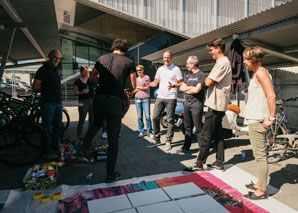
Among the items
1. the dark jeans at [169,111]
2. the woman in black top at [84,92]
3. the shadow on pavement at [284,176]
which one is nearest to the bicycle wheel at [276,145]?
the shadow on pavement at [284,176]

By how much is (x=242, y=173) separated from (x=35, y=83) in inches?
156

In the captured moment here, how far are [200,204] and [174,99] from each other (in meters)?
2.86

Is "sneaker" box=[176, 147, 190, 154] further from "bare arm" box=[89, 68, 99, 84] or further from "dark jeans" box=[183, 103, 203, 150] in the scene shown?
"bare arm" box=[89, 68, 99, 84]

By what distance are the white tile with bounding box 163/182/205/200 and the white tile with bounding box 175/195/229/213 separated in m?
0.10

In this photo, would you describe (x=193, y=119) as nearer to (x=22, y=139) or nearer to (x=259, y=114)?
(x=259, y=114)

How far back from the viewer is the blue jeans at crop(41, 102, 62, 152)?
15.0ft

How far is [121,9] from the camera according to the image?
13.4 metres

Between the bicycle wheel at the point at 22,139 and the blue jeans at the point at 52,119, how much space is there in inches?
6.0

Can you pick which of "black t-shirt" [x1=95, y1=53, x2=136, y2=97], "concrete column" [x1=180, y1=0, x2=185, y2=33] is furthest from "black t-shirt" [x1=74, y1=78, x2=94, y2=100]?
"concrete column" [x1=180, y1=0, x2=185, y2=33]

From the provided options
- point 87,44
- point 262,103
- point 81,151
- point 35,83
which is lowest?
point 81,151

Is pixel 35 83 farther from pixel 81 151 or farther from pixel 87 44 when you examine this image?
pixel 87 44

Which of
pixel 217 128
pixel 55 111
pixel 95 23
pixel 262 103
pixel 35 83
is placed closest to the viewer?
pixel 262 103

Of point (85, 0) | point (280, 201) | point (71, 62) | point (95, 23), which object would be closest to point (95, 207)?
point (280, 201)

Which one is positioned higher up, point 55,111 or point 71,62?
point 71,62
